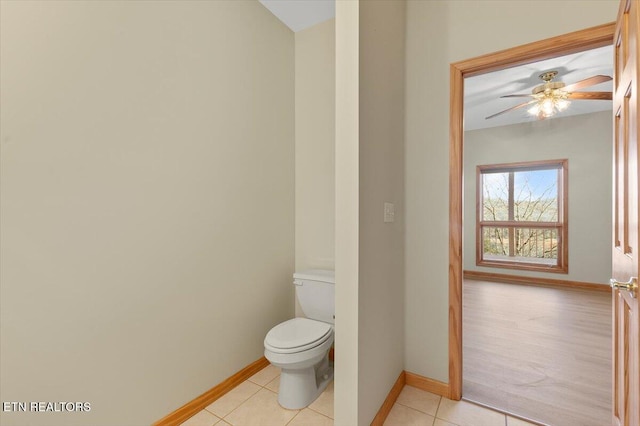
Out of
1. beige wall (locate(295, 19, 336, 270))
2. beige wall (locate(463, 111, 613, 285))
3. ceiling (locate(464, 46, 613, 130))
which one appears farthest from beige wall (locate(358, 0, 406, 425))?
beige wall (locate(463, 111, 613, 285))

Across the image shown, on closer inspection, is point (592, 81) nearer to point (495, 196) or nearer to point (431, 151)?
point (431, 151)

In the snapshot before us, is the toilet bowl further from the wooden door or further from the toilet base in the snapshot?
the wooden door

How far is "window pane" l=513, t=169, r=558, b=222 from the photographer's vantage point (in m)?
4.65

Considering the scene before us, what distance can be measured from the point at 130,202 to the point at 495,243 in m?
5.84

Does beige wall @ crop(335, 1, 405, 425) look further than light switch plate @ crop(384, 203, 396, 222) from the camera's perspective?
No

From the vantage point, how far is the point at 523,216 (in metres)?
5.02

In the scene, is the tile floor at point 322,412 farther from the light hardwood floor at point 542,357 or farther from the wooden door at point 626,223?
the wooden door at point 626,223

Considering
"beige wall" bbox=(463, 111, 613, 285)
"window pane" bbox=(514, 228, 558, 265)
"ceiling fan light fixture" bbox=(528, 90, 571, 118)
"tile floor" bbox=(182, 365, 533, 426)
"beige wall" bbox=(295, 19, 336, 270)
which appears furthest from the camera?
"window pane" bbox=(514, 228, 558, 265)

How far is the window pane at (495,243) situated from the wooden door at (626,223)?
14.2 ft

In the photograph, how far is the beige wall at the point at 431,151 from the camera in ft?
5.75

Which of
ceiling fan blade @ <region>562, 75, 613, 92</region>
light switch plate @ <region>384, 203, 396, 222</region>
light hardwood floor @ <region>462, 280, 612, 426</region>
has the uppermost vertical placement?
ceiling fan blade @ <region>562, 75, 613, 92</region>

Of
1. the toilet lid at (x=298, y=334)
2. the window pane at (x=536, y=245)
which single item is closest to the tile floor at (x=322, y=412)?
the toilet lid at (x=298, y=334)

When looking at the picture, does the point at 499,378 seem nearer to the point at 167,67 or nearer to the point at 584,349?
the point at 584,349

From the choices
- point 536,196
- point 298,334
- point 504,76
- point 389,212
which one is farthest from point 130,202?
point 536,196
